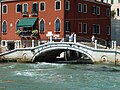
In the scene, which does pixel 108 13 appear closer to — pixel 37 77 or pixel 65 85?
pixel 37 77

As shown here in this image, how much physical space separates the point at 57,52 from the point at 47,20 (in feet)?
18.3

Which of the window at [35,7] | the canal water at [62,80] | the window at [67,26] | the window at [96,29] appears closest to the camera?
the canal water at [62,80]

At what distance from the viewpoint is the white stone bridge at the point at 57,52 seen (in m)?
41.1

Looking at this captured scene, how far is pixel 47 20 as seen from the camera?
172ft

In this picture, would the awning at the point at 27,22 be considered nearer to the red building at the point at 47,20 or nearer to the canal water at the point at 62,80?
the red building at the point at 47,20

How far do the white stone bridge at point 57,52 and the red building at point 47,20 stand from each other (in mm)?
2528

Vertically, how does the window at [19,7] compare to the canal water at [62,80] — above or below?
above

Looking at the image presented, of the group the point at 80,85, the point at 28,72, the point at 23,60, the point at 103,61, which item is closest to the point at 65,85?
the point at 80,85

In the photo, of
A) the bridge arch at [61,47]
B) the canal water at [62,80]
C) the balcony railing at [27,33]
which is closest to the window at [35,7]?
the balcony railing at [27,33]

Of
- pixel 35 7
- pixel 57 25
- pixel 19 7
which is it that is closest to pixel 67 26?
pixel 57 25

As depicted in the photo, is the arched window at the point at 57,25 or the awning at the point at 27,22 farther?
the awning at the point at 27,22

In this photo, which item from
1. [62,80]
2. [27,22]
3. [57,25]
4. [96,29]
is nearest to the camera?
[62,80]

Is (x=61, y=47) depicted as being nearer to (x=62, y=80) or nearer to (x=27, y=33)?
(x=27, y=33)

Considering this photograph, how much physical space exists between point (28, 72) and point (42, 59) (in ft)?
41.9
